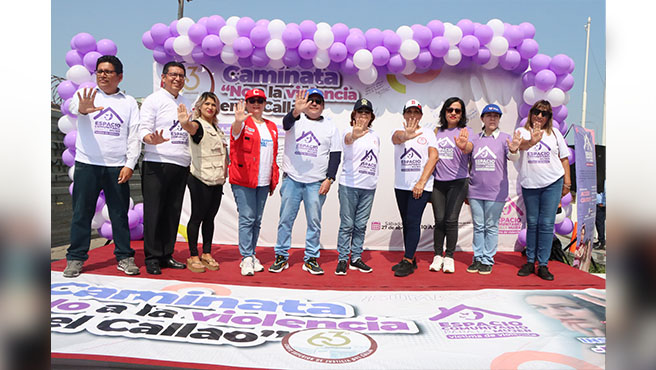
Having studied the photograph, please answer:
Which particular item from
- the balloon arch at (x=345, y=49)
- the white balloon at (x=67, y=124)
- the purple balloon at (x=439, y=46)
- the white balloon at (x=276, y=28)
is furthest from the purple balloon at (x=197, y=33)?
the purple balloon at (x=439, y=46)

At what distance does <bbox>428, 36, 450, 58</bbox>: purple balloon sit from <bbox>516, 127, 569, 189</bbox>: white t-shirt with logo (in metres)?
1.25

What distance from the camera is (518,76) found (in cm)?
488

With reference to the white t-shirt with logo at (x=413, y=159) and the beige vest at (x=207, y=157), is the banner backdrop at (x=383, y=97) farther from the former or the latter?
the beige vest at (x=207, y=157)

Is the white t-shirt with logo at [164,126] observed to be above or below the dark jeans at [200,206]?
above

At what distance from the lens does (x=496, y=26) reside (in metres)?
4.43

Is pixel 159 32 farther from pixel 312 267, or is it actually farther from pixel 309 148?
pixel 312 267

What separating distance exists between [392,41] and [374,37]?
0.20 meters

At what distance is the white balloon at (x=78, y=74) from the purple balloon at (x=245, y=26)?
1647 mm

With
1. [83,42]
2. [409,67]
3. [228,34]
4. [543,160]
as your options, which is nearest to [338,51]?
[409,67]

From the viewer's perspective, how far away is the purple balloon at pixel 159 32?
4512 mm

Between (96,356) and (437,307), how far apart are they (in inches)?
79.3

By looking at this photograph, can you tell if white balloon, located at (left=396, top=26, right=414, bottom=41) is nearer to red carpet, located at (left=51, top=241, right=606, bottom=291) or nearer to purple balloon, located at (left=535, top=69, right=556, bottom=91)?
purple balloon, located at (left=535, top=69, right=556, bottom=91)

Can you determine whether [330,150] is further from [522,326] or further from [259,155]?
[522,326]

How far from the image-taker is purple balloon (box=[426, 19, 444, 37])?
4395 millimetres
